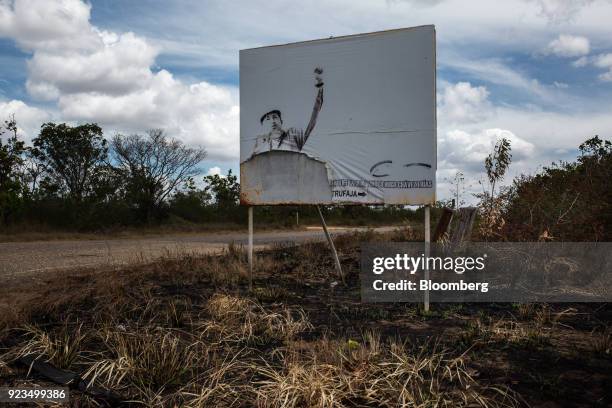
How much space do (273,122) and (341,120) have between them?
1.04m

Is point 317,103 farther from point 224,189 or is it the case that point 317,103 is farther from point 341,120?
point 224,189

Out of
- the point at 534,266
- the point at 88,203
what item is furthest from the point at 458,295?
the point at 88,203

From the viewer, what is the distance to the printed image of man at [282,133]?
24.2 ft

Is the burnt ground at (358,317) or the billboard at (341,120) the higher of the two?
the billboard at (341,120)

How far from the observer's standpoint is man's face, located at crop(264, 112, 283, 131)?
25.1 ft

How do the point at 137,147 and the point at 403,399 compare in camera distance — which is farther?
the point at 137,147

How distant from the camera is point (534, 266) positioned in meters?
7.55

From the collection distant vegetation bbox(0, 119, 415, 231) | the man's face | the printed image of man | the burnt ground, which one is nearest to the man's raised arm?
the printed image of man

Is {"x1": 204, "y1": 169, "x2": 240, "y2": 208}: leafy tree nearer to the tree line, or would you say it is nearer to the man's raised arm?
the tree line

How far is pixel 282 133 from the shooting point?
763 centimetres

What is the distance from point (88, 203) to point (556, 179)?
24.6m

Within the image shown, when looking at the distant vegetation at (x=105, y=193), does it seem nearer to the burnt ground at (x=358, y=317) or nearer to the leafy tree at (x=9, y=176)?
the leafy tree at (x=9, y=176)

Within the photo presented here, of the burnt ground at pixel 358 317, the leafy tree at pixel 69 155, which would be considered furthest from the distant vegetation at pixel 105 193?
the burnt ground at pixel 358 317

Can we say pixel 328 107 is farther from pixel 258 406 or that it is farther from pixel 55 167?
pixel 55 167
